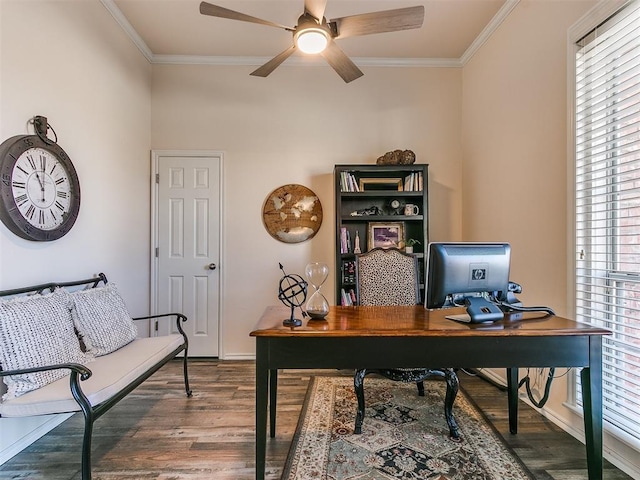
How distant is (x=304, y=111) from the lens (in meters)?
3.47

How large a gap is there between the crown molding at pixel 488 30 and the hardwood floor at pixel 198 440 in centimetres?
307

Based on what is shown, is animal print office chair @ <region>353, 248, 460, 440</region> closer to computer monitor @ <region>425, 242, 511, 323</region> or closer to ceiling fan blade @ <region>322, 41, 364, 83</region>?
computer monitor @ <region>425, 242, 511, 323</region>

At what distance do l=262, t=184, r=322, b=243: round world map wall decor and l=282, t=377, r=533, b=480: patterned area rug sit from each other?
62.2 inches

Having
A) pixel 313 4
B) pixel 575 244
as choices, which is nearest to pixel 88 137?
pixel 313 4

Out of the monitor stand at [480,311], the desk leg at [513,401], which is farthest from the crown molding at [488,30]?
the desk leg at [513,401]

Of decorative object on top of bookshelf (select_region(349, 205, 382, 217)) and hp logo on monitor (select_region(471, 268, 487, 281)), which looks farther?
decorative object on top of bookshelf (select_region(349, 205, 382, 217))

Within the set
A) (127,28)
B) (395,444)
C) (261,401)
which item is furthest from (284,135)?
(395,444)

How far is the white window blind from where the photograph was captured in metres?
1.66

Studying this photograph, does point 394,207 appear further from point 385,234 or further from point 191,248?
point 191,248

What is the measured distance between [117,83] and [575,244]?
3741 millimetres

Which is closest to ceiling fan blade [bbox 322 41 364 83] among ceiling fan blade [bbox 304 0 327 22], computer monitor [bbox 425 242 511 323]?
ceiling fan blade [bbox 304 0 327 22]

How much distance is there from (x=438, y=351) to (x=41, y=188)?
248 cm

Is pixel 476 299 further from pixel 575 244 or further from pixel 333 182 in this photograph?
pixel 333 182

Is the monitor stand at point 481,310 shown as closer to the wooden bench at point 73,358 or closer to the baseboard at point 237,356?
the wooden bench at point 73,358
